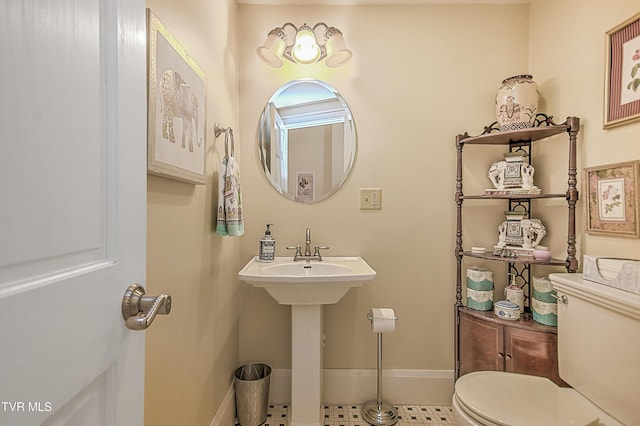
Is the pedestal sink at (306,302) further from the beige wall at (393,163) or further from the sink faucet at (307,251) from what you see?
the beige wall at (393,163)

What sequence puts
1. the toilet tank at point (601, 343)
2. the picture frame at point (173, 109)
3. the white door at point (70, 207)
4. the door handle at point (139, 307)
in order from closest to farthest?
the white door at point (70, 207) < the door handle at point (139, 307) < the picture frame at point (173, 109) < the toilet tank at point (601, 343)

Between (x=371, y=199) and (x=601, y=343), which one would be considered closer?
(x=601, y=343)

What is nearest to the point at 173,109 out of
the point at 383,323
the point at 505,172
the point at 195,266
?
the point at 195,266

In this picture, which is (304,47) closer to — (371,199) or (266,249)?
(371,199)

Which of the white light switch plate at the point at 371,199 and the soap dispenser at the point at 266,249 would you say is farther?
the white light switch plate at the point at 371,199

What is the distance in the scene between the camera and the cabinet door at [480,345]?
5.06 feet

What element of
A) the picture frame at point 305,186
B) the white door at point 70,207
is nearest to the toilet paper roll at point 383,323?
the picture frame at point 305,186

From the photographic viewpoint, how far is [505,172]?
1642 millimetres

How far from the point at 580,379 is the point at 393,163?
1251 mm

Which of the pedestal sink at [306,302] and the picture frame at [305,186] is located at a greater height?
the picture frame at [305,186]

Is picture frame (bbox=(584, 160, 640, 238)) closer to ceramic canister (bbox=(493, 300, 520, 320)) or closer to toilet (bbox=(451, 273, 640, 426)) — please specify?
toilet (bbox=(451, 273, 640, 426))

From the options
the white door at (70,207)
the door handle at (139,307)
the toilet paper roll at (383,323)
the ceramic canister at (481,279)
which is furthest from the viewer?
the ceramic canister at (481,279)

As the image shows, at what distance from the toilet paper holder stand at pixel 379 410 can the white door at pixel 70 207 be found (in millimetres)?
1323

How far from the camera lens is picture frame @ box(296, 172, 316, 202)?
1830 mm
